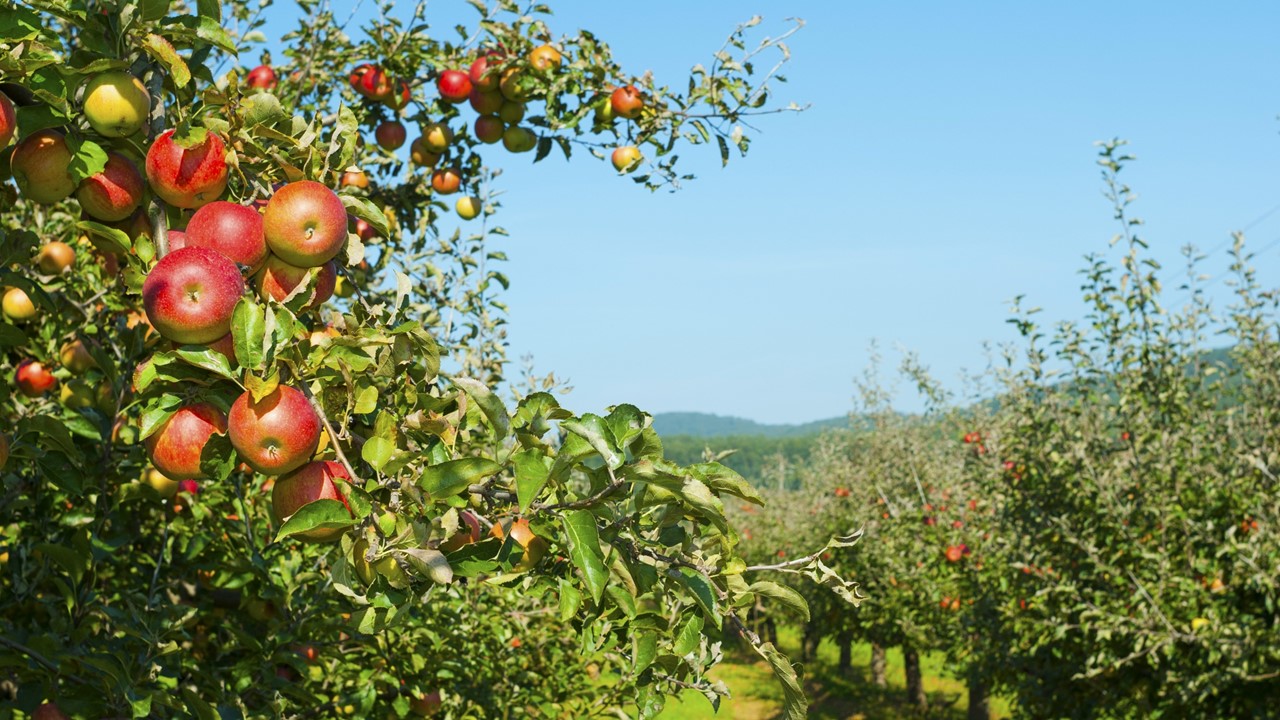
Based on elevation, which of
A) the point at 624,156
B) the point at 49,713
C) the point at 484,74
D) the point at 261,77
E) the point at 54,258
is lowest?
the point at 49,713

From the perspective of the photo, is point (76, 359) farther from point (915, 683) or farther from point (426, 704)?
point (915, 683)

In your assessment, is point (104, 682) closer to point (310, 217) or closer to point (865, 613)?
point (310, 217)

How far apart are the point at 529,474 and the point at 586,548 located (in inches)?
5.0

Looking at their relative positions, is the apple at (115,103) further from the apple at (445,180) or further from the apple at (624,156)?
the apple at (445,180)

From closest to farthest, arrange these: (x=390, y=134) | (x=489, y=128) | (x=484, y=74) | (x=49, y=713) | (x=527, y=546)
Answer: (x=527, y=546) < (x=49, y=713) < (x=484, y=74) < (x=489, y=128) < (x=390, y=134)

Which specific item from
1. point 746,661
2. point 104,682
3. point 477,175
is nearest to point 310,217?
point 104,682

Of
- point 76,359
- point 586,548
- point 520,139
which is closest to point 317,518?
point 586,548

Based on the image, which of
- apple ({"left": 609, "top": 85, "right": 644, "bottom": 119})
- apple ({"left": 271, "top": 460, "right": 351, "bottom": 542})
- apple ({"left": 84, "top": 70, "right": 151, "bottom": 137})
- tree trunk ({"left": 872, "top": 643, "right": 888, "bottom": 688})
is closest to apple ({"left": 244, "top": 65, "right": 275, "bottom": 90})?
apple ({"left": 609, "top": 85, "right": 644, "bottom": 119})

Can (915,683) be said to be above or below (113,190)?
below

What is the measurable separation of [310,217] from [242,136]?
0.20 m

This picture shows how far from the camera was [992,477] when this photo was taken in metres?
8.24

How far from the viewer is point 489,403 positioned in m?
1.40

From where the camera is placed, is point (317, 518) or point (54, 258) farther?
point (54, 258)

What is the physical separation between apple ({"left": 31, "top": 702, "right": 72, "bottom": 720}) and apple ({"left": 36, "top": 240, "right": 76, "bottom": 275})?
6.66ft
